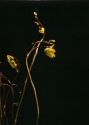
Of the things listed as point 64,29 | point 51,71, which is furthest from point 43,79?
point 64,29

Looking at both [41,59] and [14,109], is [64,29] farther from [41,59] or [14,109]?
[14,109]

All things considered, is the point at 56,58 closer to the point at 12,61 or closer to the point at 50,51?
the point at 50,51

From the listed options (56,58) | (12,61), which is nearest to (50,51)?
(56,58)

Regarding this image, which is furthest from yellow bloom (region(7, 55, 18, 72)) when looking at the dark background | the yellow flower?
the yellow flower

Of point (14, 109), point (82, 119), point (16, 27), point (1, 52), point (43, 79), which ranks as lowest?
point (82, 119)

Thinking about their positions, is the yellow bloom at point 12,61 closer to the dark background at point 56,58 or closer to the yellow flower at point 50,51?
the dark background at point 56,58

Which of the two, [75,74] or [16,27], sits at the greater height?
[16,27]

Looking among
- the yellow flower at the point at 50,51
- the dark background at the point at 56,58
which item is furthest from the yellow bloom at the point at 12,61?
the yellow flower at the point at 50,51

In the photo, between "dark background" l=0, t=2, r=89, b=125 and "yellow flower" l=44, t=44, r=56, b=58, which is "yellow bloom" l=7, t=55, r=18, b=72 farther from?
"yellow flower" l=44, t=44, r=56, b=58
